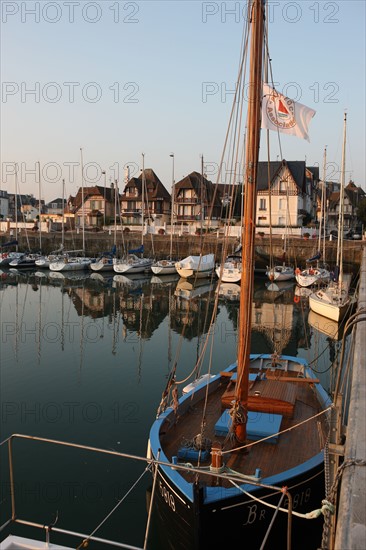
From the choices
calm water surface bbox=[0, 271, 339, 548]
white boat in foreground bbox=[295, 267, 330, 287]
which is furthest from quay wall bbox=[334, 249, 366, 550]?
white boat in foreground bbox=[295, 267, 330, 287]

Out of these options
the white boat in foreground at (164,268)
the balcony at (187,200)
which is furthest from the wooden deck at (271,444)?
the balcony at (187,200)

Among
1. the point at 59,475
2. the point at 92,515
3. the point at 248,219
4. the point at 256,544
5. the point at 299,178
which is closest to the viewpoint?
the point at 256,544

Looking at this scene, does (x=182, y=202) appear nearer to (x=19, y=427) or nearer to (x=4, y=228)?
(x=4, y=228)

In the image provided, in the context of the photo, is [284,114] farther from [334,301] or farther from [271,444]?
[334,301]

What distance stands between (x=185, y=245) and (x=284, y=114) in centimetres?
4944

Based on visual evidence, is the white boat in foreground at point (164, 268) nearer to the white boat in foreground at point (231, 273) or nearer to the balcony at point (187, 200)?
the white boat in foreground at point (231, 273)

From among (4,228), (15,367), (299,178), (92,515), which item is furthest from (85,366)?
(4,228)

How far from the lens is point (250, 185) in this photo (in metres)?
8.44

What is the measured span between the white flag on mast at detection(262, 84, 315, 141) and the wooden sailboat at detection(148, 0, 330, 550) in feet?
1.49

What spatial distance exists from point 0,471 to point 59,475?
146 centimetres

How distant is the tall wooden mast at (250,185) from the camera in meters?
8.26

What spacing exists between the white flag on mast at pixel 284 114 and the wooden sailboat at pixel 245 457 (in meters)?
0.45

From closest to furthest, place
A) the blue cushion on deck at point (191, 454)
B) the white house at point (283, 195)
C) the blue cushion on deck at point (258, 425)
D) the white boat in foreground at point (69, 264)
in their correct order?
the blue cushion on deck at point (191, 454), the blue cushion on deck at point (258, 425), the white boat in foreground at point (69, 264), the white house at point (283, 195)

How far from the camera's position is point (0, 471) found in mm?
11109
